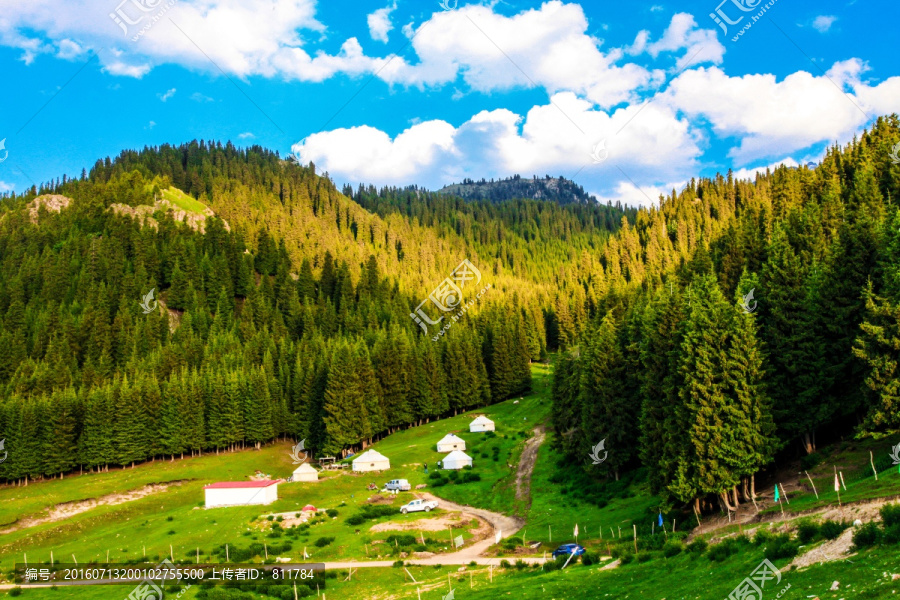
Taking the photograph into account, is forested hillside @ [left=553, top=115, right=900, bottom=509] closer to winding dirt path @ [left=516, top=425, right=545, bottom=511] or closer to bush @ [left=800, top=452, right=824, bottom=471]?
bush @ [left=800, top=452, right=824, bottom=471]

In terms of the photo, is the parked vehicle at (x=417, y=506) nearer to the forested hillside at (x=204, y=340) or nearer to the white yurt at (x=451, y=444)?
the white yurt at (x=451, y=444)

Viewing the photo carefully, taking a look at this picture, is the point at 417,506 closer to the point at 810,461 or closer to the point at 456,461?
the point at 456,461

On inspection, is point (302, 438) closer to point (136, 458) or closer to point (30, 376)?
point (136, 458)

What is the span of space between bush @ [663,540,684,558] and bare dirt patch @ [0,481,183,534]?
6889 cm

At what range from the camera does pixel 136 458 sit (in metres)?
92.9

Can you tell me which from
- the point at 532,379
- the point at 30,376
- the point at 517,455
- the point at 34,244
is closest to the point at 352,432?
the point at 517,455

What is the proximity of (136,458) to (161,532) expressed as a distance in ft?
141

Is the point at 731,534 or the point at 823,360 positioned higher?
the point at 823,360

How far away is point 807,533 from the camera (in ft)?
78.0

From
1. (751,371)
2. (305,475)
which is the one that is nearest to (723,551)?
(751,371)

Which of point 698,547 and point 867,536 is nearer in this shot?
point 867,536

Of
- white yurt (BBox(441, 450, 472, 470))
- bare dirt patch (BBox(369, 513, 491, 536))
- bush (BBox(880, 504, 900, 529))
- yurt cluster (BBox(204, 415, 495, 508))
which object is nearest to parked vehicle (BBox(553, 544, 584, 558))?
bare dirt patch (BBox(369, 513, 491, 536))

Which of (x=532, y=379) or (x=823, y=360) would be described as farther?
(x=532, y=379)

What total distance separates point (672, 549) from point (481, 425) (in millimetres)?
67268
